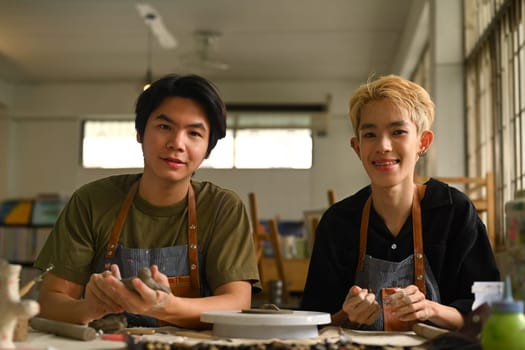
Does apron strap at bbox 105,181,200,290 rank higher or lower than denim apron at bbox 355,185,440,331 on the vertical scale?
higher

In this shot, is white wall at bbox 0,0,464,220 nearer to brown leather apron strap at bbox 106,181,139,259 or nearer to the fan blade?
the fan blade

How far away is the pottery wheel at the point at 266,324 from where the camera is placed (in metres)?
1.44

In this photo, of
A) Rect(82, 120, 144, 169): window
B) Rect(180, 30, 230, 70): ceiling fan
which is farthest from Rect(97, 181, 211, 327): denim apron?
Rect(82, 120, 144, 169): window

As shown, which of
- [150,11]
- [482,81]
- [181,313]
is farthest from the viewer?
[150,11]

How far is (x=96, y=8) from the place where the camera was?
7.17 m

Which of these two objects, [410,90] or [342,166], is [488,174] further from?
[342,166]

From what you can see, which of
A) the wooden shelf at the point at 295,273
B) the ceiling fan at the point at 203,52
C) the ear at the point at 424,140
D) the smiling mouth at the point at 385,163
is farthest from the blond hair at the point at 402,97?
the ceiling fan at the point at 203,52

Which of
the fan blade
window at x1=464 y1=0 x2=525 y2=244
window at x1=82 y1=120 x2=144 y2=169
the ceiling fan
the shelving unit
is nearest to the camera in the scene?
window at x1=464 y1=0 x2=525 y2=244

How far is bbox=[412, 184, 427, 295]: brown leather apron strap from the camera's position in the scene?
1.89 metres

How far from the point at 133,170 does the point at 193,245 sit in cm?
885

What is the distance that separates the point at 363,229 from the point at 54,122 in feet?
31.5

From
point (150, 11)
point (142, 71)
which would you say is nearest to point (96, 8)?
point (150, 11)

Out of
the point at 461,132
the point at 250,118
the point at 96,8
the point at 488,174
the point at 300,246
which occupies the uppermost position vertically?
the point at 96,8

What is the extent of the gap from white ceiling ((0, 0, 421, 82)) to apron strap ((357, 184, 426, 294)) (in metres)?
5.20
